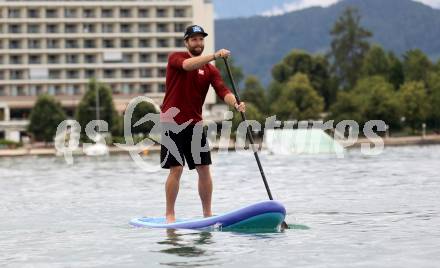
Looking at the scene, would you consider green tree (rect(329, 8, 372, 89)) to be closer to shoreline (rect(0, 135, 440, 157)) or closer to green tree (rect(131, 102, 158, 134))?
shoreline (rect(0, 135, 440, 157))

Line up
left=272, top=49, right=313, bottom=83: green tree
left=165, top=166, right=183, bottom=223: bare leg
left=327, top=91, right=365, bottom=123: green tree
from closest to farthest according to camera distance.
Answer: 1. left=165, top=166, right=183, bottom=223: bare leg
2. left=327, top=91, right=365, bottom=123: green tree
3. left=272, top=49, right=313, bottom=83: green tree

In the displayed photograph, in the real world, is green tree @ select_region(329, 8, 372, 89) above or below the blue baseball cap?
above

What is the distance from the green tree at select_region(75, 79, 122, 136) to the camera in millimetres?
115562

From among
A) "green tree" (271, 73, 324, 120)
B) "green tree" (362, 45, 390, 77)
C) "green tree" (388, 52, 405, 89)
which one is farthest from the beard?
"green tree" (388, 52, 405, 89)

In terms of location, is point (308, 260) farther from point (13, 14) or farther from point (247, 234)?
point (13, 14)

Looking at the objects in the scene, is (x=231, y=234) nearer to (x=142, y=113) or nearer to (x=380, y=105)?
(x=142, y=113)

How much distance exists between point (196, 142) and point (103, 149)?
7317cm

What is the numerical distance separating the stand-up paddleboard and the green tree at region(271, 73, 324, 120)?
10503cm

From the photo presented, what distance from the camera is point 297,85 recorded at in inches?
4823

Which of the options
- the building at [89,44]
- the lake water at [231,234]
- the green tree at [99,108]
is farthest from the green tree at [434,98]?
the lake water at [231,234]

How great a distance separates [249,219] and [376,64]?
126399mm

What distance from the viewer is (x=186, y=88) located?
1369 cm

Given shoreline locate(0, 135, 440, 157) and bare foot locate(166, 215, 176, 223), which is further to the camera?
shoreline locate(0, 135, 440, 157)

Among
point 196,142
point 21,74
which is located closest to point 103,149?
point 21,74
